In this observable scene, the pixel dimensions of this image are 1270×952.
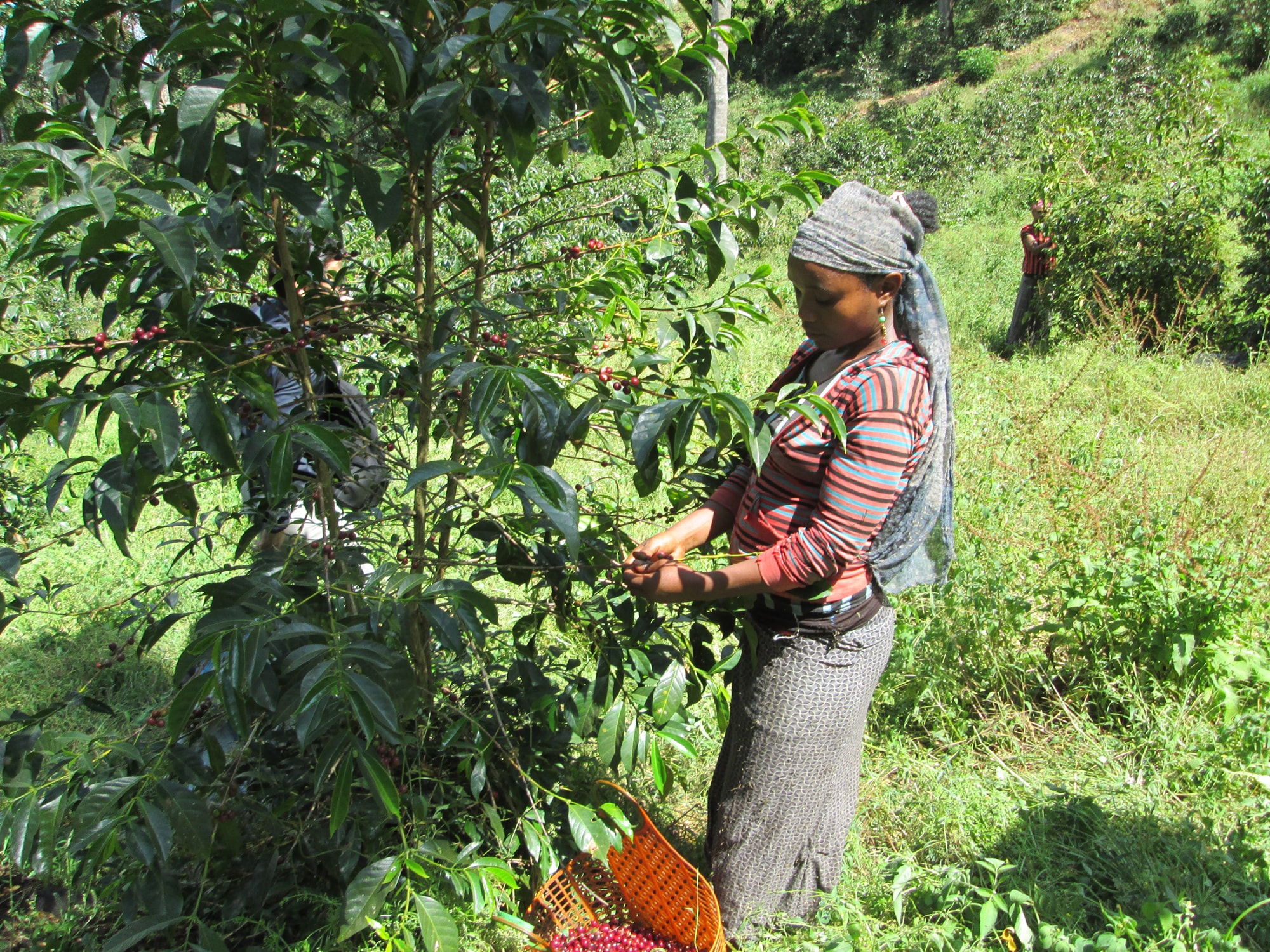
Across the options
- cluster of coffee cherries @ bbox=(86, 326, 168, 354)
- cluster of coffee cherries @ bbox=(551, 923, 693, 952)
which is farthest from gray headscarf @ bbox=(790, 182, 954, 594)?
cluster of coffee cherries @ bbox=(86, 326, 168, 354)

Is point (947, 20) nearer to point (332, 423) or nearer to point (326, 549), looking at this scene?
point (332, 423)

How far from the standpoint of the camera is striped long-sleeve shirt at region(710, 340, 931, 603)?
1.47 m

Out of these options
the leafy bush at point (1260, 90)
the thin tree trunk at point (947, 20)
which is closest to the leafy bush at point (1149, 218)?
the leafy bush at point (1260, 90)

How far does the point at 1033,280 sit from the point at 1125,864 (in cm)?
566

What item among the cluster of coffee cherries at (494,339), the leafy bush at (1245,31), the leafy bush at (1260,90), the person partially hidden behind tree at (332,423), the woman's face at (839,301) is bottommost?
the person partially hidden behind tree at (332,423)

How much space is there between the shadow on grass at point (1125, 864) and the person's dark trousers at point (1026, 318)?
5.16 m

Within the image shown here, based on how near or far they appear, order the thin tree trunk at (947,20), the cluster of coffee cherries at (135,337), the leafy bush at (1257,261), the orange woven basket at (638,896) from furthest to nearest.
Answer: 1. the thin tree trunk at (947,20)
2. the leafy bush at (1257,261)
3. the orange woven basket at (638,896)
4. the cluster of coffee cherries at (135,337)

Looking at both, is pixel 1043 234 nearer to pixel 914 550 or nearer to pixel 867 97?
pixel 914 550

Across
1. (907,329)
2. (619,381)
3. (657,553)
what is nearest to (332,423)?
(619,381)

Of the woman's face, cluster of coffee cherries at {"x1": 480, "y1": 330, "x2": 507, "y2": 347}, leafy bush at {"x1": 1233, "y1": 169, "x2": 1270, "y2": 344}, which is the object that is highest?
leafy bush at {"x1": 1233, "y1": 169, "x2": 1270, "y2": 344}

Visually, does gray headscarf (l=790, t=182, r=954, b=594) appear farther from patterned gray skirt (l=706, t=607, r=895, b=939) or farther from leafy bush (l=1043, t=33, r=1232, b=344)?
leafy bush (l=1043, t=33, r=1232, b=344)

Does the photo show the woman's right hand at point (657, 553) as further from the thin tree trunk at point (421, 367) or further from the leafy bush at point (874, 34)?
the leafy bush at point (874, 34)

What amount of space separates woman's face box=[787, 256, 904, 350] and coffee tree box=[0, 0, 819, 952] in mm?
233

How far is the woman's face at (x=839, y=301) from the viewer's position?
4.88 feet
